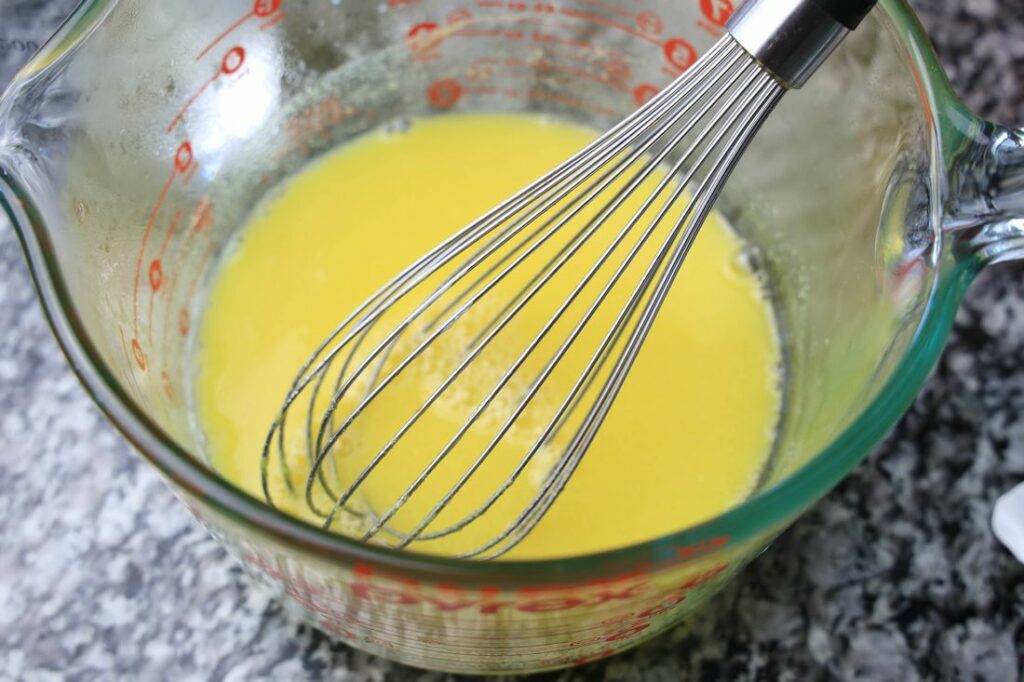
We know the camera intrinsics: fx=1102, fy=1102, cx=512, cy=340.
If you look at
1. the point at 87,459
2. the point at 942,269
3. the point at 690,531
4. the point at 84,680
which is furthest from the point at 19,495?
the point at 942,269

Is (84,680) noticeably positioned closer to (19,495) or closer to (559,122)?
(19,495)

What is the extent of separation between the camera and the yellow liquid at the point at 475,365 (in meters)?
0.79

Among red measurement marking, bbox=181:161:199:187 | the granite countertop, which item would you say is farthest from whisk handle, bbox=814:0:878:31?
red measurement marking, bbox=181:161:199:187

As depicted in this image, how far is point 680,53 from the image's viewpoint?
0.94 metres

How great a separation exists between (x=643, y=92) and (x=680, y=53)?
58 millimetres

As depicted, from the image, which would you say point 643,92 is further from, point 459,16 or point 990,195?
point 990,195

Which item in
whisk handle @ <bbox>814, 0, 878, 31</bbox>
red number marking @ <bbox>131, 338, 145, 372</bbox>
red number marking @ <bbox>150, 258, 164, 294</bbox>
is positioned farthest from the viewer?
red number marking @ <bbox>150, 258, 164, 294</bbox>

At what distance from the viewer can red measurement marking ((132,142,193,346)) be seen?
2.53ft

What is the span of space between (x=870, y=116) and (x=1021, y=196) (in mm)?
196

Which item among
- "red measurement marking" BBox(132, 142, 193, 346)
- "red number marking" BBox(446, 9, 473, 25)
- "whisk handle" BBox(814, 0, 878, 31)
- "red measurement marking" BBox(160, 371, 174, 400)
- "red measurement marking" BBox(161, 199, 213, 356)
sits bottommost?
"red number marking" BBox(446, 9, 473, 25)

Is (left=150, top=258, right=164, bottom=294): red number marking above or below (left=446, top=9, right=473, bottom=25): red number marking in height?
above

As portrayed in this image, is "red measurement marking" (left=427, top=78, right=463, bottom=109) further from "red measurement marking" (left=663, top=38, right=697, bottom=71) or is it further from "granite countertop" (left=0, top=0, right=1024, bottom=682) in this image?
"granite countertop" (left=0, top=0, right=1024, bottom=682)

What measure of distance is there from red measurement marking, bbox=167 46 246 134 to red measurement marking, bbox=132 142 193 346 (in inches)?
0.9

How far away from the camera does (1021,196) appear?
590mm
